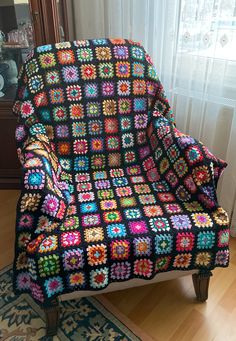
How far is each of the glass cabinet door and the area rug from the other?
3.90ft

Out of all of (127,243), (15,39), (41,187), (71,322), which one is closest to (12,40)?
(15,39)

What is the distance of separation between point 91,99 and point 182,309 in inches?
41.5

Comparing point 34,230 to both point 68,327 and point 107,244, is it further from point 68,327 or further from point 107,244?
point 68,327

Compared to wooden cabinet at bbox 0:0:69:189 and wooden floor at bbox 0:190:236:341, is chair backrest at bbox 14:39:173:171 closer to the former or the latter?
wooden cabinet at bbox 0:0:69:189

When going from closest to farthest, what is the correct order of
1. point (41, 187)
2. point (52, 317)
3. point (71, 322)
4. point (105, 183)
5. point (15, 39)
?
point (41, 187) < point (52, 317) < point (71, 322) < point (105, 183) < point (15, 39)

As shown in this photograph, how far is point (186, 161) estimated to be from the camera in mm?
1285

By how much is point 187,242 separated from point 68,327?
62cm

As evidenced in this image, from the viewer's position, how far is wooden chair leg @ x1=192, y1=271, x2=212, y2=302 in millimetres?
1299

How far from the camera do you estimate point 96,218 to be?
119 centimetres

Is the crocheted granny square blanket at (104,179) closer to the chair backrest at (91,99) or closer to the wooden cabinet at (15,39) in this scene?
the chair backrest at (91,99)

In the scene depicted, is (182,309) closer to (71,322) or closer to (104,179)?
(71,322)

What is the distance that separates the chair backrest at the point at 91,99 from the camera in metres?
1.45

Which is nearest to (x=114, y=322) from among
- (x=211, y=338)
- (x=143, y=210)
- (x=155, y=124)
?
(x=211, y=338)

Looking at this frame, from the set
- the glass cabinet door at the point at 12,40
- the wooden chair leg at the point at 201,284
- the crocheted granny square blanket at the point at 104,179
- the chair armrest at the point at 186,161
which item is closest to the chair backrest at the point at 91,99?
the crocheted granny square blanket at the point at 104,179
